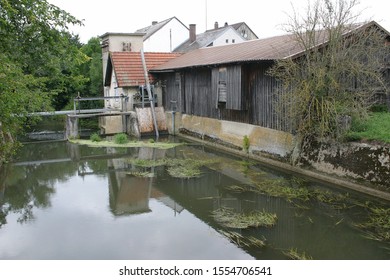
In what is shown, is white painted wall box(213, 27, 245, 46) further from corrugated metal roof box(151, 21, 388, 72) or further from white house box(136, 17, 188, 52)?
corrugated metal roof box(151, 21, 388, 72)

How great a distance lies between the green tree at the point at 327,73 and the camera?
430 inches

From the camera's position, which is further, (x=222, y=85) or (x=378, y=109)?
(x=222, y=85)

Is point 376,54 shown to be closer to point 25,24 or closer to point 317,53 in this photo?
point 317,53

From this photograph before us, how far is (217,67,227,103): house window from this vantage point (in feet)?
50.9

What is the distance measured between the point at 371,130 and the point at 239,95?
517cm

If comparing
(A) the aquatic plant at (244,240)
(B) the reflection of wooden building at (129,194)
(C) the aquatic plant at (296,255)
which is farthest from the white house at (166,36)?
(C) the aquatic plant at (296,255)

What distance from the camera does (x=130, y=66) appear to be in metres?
22.1

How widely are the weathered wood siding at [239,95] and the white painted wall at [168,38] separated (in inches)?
663

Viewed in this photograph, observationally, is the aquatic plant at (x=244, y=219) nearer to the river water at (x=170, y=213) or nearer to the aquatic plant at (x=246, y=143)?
the river water at (x=170, y=213)

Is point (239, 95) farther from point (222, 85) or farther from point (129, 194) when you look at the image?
point (129, 194)

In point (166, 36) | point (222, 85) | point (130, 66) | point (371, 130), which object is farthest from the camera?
point (166, 36)

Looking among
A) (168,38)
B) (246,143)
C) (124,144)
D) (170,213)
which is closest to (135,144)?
(124,144)

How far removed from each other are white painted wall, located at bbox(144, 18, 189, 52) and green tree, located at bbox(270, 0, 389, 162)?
2453 centimetres

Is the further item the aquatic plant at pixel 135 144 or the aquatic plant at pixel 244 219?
the aquatic plant at pixel 135 144
